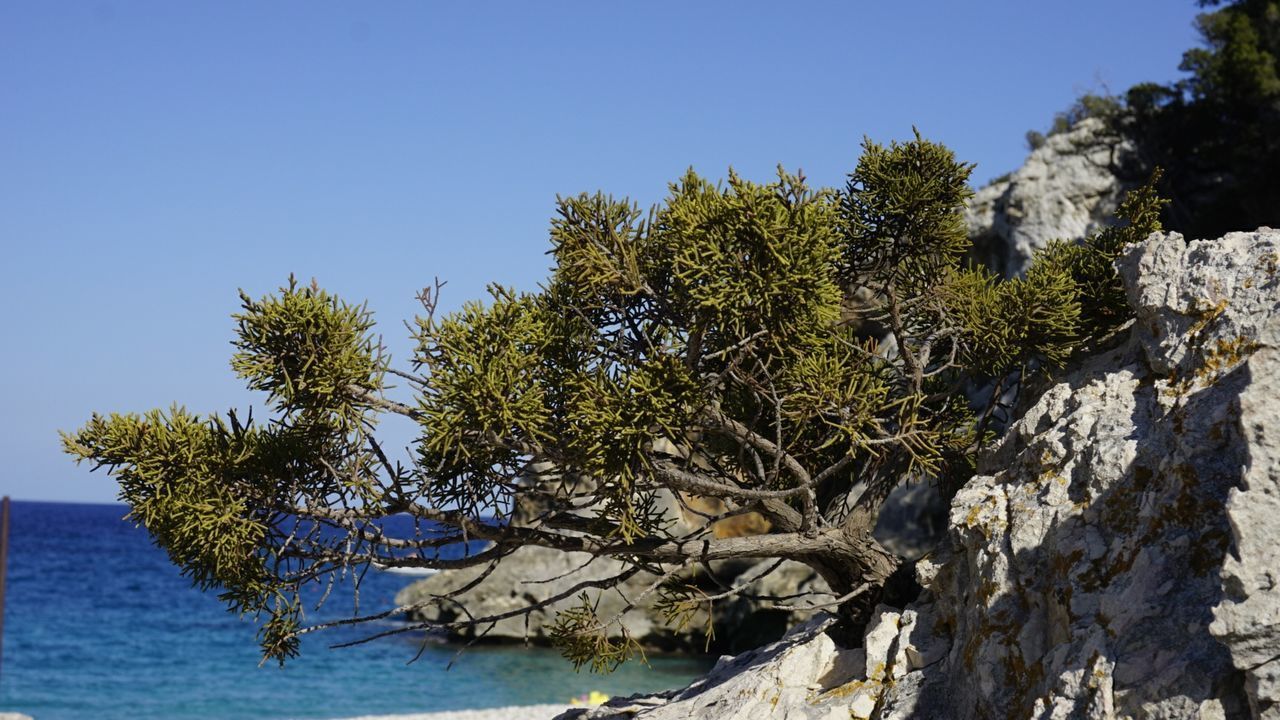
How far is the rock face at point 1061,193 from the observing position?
30266 mm

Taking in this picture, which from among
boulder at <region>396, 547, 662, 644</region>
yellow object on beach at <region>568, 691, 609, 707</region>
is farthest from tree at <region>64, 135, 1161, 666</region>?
boulder at <region>396, 547, 662, 644</region>

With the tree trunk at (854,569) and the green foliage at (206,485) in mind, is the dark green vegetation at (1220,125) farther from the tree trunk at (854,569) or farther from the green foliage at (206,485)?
the green foliage at (206,485)

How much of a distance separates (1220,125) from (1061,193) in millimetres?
4640

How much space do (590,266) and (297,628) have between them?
4.37 meters

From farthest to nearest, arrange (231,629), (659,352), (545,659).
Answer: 1. (231,629)
2. (545,659)
3. (659,352)

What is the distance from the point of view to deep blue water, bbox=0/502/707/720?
30.9m

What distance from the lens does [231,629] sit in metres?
48.5

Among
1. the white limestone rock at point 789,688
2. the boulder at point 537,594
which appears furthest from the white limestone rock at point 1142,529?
the boulder at point 537,594

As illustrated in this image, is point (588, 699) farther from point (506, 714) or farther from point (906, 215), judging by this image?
point (906, 215)

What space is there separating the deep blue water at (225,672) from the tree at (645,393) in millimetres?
10706

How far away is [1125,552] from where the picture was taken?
7816 mm

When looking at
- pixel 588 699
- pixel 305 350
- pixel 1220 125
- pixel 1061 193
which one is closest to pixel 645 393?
pixel 305 350

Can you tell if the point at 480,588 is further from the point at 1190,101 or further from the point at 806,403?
the point at 806,403

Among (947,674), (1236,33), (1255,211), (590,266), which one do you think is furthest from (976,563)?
(1236,33)
